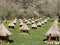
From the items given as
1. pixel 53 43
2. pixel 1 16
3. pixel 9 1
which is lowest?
pixel 53 43

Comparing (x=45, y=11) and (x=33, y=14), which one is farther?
(x=45, y=11)

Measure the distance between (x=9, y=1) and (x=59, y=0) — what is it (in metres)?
17.2

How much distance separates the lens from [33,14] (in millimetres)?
65875

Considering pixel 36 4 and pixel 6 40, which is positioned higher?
pixel 36 4

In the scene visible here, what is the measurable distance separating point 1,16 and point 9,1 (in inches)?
871

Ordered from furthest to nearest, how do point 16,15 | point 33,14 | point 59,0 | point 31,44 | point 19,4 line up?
point 59,0 < point 19,4 < point 33,14 < point 16,15 < point 31,44

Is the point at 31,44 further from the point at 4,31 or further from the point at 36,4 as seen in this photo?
the point at 36,4

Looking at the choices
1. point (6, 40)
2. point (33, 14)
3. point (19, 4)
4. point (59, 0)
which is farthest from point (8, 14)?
point (6, 40)

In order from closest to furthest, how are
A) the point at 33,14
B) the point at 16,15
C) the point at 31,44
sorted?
the point at 31,44 < the point at 16,15 < the point at 33,14

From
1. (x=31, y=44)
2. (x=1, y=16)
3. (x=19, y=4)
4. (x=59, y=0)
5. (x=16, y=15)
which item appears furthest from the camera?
(x=59, y=0)

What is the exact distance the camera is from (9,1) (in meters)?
73.7

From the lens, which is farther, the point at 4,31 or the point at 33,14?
the point at 33,14

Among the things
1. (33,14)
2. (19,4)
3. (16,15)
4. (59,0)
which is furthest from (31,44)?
(59,0)

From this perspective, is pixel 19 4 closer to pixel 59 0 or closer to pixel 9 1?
pixel 9 1
